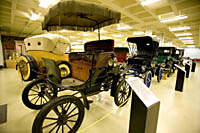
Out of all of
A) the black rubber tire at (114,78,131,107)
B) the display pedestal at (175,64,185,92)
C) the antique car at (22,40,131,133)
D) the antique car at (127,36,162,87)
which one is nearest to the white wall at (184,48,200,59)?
the antique car at (127,36,162,87)

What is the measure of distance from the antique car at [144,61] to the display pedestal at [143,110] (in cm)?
212

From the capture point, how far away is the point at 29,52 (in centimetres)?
315

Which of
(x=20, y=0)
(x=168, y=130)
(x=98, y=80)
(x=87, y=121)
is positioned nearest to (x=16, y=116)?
(x=87, y=121)

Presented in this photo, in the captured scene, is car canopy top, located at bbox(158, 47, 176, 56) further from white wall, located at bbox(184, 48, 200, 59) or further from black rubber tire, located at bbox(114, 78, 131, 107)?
white wall, located at bbox(184, 48, 200, 59)

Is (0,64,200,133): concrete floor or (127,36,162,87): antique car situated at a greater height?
(127,36,162,87): antique car

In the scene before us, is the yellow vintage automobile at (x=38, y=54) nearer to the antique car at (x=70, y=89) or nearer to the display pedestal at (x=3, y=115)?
the antique car at (x=70, y=89)

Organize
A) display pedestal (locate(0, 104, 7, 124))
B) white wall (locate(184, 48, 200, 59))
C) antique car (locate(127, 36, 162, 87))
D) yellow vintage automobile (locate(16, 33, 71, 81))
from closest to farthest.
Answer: display pedestal (locate(0, 104, 7, 124)) → yellow vintage automobile (locate(16, 33, 71, 81)) → antique car (locate(127, 36, 162, 87)) → white wall (locate(184, 48, 200, 59))

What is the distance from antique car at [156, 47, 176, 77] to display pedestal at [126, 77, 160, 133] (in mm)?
4115

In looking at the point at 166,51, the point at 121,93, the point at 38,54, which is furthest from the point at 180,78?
the point at 38,54

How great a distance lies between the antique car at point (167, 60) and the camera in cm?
490

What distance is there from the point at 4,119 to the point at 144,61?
3656mm

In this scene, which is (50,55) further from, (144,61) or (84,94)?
(144,61)

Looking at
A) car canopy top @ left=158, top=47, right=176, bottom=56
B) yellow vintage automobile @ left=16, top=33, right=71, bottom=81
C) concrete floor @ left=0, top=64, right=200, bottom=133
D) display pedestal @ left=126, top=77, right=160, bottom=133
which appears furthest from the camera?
car canopy top @ left=158, top=47, right=176, bottom=56

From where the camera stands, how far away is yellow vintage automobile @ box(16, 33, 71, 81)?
268cm
